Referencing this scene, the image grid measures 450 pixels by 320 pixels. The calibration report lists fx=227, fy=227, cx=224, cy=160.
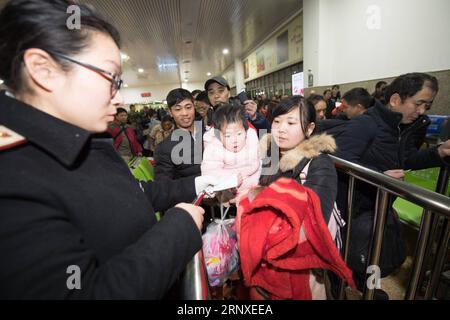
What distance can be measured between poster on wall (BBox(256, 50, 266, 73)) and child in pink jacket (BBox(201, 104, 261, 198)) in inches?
470

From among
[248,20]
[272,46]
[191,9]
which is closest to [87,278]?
[191,9]

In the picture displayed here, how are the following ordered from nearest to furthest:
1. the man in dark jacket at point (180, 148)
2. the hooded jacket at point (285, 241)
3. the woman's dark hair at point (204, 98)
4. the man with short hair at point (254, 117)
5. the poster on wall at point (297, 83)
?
the hooded jacket at point (285, 241) < the man in dark jacket at point (180, 148) < the man with short hair at point (254, 117) < the woman's dark hair at point (204, 98) < the poster on wall at point (297, 83)

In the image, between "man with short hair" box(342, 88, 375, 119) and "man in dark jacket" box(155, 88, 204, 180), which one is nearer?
"man in dark jacket" box(155, 88, 204, 180)

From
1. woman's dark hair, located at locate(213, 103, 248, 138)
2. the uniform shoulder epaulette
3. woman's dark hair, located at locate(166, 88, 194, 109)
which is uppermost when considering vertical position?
woman's dark hair, located at locate(166, 88, 194, 109)

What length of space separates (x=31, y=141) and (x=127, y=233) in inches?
14.3

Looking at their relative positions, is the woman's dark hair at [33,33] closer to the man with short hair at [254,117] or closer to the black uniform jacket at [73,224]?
the black uniform jacket at [73,224]

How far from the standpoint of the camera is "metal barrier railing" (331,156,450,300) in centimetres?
97

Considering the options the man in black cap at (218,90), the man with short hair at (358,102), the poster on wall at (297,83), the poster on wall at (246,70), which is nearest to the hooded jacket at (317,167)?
the man in black cap at (218,90)

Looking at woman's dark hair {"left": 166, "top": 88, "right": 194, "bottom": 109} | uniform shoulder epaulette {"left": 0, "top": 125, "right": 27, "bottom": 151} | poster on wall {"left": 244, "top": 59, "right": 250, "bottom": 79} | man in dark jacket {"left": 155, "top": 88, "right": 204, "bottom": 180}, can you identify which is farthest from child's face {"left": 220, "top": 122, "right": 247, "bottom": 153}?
poster on wall {"left": 244, "top": 59, "right": 250, "bottom": 79}

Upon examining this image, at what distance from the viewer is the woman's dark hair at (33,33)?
2.10ft

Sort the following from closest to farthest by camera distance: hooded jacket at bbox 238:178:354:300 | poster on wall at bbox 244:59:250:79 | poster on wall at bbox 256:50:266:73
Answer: hooded jacket at bbox 238:178:354:300 → poster on wall at bbox 256:50:266:73 → poster on wall at bbox 244:59:250:79

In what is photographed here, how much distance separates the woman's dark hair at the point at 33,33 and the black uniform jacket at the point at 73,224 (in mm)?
103

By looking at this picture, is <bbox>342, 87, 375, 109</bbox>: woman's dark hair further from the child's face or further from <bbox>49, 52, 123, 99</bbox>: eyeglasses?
<bbox>49, 52, 123, 99</bbox>: eyeglasses

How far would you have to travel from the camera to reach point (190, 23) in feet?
27.8
